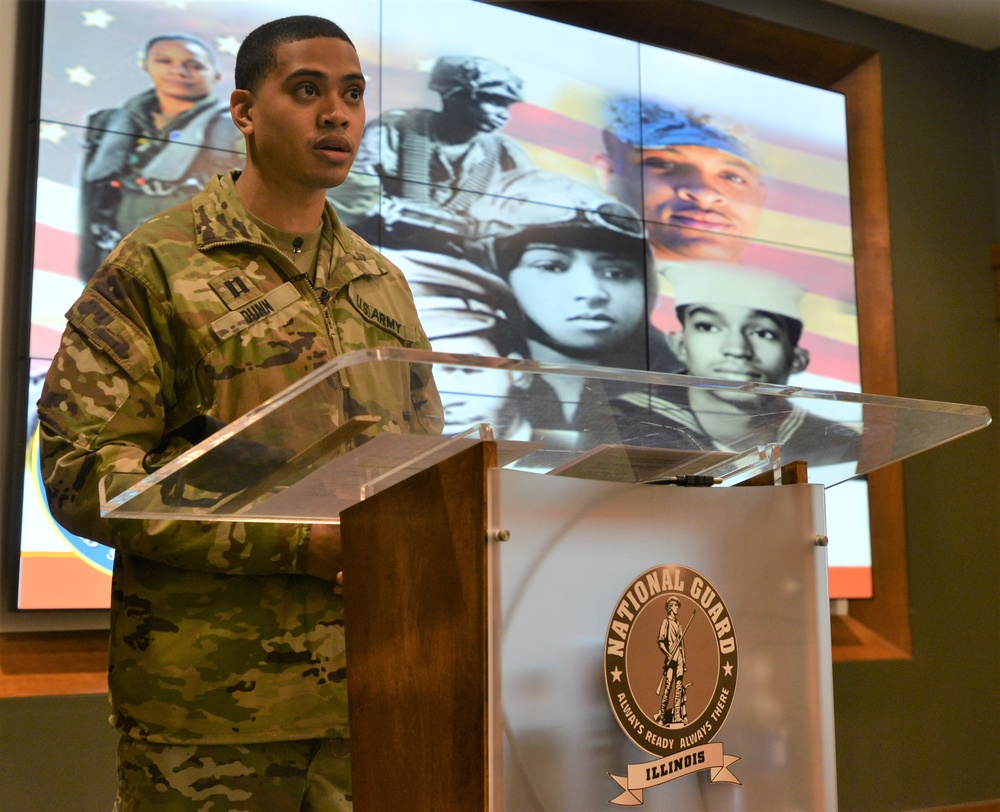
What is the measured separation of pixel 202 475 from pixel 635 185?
326 centimetres

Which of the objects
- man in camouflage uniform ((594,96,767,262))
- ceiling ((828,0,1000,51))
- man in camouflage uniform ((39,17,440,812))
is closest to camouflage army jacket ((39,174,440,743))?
man in camouflage uniform ((39,17,440,812))

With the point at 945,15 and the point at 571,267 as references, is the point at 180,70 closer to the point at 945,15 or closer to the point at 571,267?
the point at 571,267

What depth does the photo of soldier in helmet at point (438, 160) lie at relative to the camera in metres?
3.40

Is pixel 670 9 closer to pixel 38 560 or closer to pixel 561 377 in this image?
pixel 38 560

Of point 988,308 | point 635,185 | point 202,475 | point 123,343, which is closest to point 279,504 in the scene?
point 202,475

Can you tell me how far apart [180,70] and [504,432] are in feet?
8.31

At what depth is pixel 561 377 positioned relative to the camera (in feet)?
2.76

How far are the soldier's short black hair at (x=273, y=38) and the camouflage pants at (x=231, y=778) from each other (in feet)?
2.90

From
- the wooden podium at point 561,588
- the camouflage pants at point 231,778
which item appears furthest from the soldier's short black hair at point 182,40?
the wooden podium at point 561,588

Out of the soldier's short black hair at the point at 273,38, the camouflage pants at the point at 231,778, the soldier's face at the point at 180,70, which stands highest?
the soldier's face at the point at 180,70

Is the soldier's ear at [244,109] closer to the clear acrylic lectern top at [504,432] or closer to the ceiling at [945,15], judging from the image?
the clear acrylic lectern top at [504,432]

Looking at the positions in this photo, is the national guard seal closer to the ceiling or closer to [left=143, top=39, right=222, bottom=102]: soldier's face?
[left=143, top=39, right=222, bottom=102]: soldier's face

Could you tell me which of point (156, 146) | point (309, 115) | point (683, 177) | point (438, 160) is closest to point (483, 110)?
point (438, 160)

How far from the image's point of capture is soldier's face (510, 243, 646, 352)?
12.0 ft
